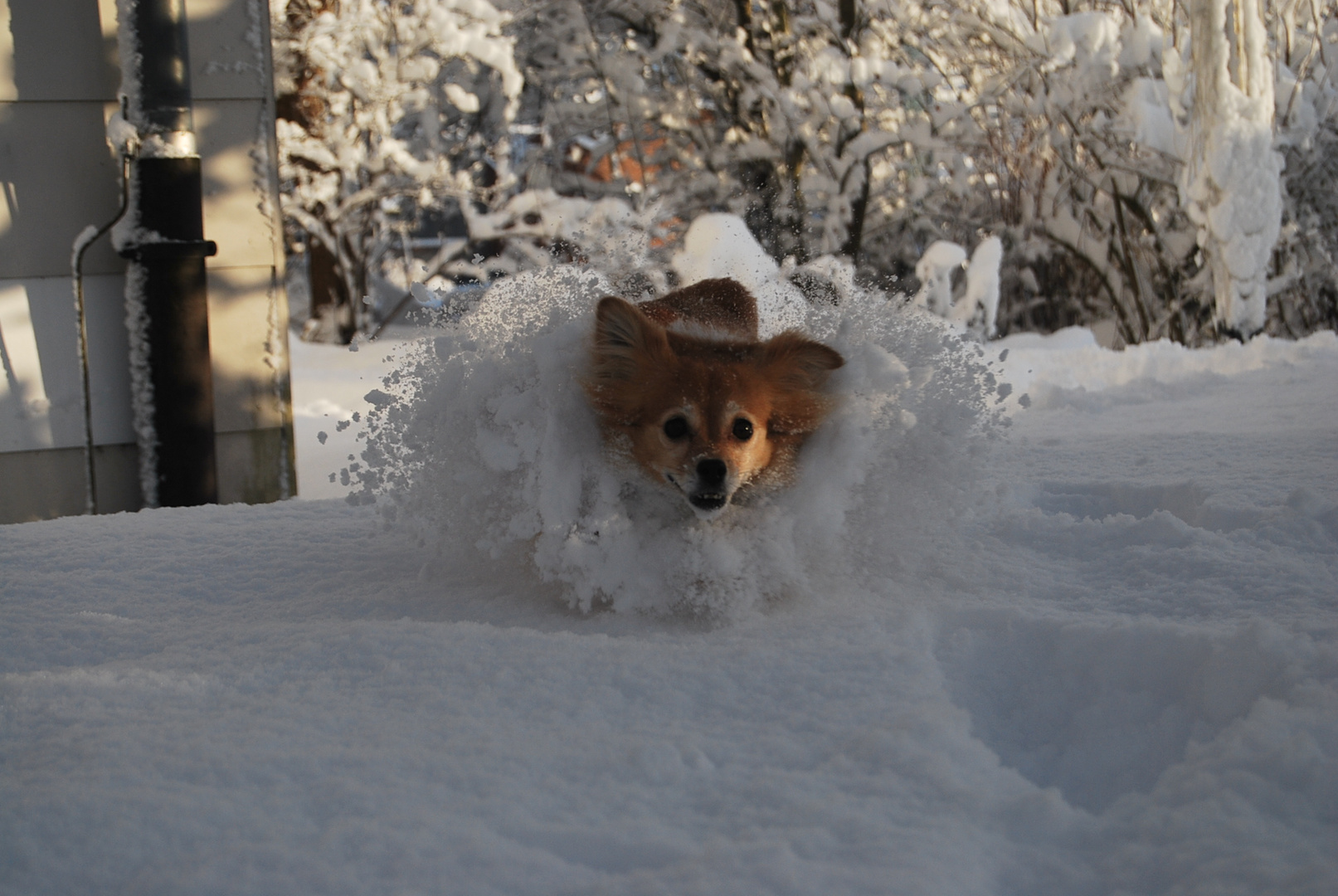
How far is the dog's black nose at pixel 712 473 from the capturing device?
239cm

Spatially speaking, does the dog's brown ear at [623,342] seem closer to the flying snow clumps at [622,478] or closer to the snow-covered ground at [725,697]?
the flying snow clumps at [622,478]

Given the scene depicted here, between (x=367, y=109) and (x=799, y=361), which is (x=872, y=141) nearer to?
(x=367, y=109)

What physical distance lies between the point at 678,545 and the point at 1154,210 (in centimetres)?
764

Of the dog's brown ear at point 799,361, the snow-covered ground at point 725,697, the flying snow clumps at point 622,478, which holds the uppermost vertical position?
the dog's brown ear at point 799,361

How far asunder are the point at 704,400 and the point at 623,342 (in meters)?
0.28

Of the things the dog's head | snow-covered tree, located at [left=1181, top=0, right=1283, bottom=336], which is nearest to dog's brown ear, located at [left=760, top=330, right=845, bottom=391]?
the dog's head

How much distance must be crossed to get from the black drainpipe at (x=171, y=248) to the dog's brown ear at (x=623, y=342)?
5.97 feet

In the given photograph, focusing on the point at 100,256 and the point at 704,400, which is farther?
the point at 100,256

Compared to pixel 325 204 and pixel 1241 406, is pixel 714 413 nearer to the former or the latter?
pixel 1241 406

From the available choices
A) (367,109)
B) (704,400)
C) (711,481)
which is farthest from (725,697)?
(367,109)

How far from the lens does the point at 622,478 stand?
2.60m

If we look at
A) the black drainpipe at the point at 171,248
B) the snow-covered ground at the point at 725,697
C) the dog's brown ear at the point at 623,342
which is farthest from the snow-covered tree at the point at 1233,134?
the black drainpipe at the point at 171,248

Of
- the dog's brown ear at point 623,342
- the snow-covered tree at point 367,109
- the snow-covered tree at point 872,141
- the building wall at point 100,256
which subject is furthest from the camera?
the snow-covered tree at point 367,109

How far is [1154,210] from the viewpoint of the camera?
8570 millimetres
